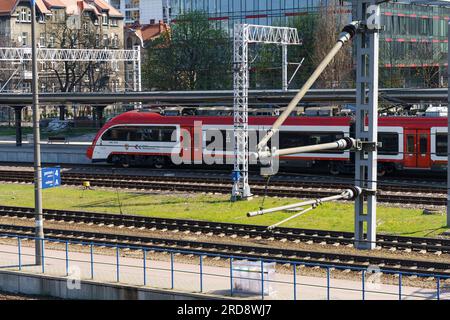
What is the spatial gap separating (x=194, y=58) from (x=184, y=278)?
58.2 metres

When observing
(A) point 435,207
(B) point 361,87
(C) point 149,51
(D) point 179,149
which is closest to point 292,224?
(A) point 435,207

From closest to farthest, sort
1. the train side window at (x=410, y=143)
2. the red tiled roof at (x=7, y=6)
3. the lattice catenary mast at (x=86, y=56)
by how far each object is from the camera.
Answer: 1. the train side window at (x=410, y=143)
2. the lattice catenary mast at (x=86, y=56)
3. the red tiled roof at (x=7, y=6)

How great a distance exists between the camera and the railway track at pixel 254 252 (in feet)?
75.2

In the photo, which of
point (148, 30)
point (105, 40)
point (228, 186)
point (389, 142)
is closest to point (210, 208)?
point (228, 186)

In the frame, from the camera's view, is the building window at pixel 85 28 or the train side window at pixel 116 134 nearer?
the train side window at pixel 116 134

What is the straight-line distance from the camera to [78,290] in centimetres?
2183

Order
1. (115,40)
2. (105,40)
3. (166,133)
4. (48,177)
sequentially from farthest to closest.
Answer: (115,40), (105,40), (166,133), (48,177)

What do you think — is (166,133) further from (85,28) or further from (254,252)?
(85,28)

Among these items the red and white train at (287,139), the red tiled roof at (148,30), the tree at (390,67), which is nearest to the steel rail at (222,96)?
the red and white train at (287,139)

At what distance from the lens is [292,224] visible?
29.8 metres

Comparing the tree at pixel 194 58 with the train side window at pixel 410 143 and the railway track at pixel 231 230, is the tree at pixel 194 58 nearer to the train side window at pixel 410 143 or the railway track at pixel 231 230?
the train side window at pixel 410 143

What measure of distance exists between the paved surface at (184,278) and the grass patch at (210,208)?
6.30 meters

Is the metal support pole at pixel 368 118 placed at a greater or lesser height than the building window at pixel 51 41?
lesser
